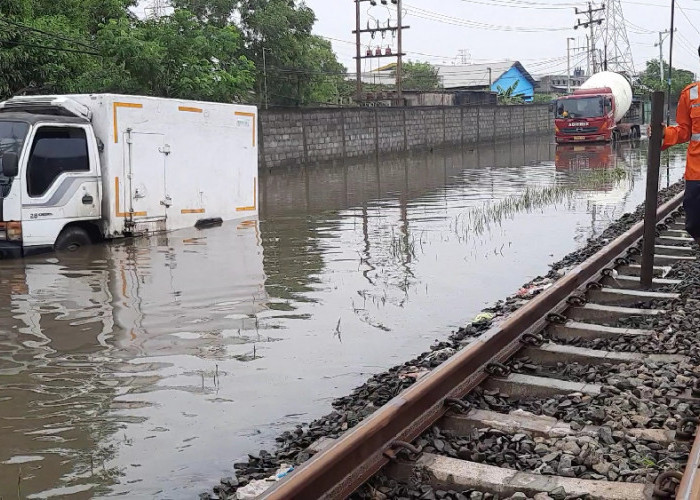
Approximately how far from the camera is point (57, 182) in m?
11.8

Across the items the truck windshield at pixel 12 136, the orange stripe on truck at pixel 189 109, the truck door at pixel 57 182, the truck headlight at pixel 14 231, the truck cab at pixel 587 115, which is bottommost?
the truck headlight at pixel 14 231

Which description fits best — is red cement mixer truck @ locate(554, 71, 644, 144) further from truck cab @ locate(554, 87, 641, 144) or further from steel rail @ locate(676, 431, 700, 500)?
steel rail @ locate(676, 431, 700, 500)

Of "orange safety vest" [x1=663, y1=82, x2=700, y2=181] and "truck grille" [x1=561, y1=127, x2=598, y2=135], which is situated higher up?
"truck grille" [x1=561, y1=127, x2=598, y2=135]

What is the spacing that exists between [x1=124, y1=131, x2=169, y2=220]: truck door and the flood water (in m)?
0.57

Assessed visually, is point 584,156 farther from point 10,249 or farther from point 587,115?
point 10,249

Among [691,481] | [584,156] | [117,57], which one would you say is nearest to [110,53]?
[117,57]

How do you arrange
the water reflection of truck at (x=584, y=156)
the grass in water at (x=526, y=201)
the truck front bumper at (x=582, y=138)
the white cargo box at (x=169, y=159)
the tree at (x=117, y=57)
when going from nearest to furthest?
the white cargo box at (x=169, y=159)
the grass in water at (x=526, y=201)
the tree at (x=117, y=57)
the water reflection of truck at (x=584, y=156)
the truck front bumper at (x=582, y=138)

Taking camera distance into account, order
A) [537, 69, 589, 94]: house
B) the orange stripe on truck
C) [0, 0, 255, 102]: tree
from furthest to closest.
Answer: [537, 69, 589, 94]: house < [0, 0, 255, 102]: tree < the orange stripe on truck

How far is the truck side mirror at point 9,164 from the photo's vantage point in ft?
35.9

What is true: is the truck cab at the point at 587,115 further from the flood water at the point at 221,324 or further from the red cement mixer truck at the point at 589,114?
the flood water at the point at 221,324

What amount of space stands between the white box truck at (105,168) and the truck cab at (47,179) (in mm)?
14

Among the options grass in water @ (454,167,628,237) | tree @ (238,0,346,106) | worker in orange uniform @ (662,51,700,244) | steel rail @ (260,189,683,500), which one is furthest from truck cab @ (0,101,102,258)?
tree @ (238,0,346,106)

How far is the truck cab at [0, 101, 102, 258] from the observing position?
1124 centimetres

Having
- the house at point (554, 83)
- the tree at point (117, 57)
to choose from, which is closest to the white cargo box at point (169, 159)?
the tree at point (117, 57)
